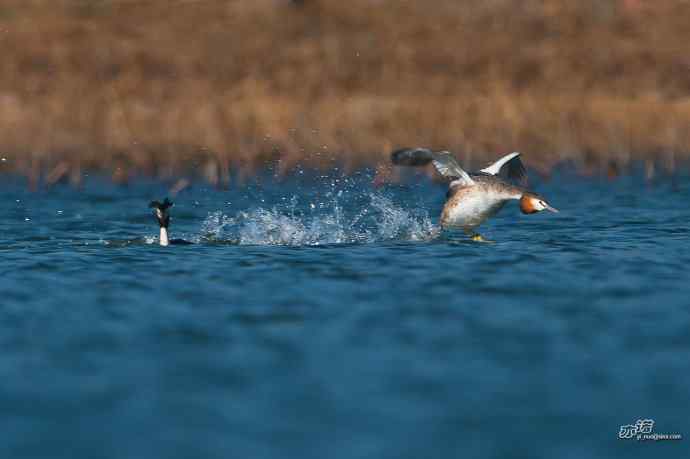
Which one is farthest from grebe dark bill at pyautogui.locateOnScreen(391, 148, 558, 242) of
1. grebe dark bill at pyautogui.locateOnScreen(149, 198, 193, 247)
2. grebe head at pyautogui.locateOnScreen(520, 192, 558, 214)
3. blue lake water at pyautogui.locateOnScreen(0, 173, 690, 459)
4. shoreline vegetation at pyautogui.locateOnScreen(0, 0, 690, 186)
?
shoreline vegetation at pyautogui.locateOnScreen(0, 0, 690, 186)

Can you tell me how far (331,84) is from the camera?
2719 cm

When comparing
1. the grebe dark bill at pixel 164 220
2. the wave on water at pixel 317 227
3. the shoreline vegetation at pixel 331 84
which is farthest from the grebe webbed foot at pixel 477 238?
the shoreline vegetation at pixel 331 84

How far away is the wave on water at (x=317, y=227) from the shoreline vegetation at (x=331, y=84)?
367 cm

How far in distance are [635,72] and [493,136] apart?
7.39 meters

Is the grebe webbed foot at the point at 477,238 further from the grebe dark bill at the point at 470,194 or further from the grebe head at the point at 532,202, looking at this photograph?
the grebe head at the point at 532,202

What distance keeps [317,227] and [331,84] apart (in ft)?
43.2

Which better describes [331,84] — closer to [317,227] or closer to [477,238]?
[317,227]

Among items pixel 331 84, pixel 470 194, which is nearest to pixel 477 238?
pixel 470 194

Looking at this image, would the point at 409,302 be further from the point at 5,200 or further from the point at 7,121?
the point at 7,121

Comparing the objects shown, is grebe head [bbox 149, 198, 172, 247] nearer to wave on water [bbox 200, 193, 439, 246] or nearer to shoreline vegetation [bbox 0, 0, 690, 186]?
wave on water [bbox 200, 193, 439, 246]

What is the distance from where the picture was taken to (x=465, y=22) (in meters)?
33.7

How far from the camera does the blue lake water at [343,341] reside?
6211 mm

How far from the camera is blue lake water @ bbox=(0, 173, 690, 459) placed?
245 inches

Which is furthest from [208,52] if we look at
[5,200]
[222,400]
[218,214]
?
[222,400]
